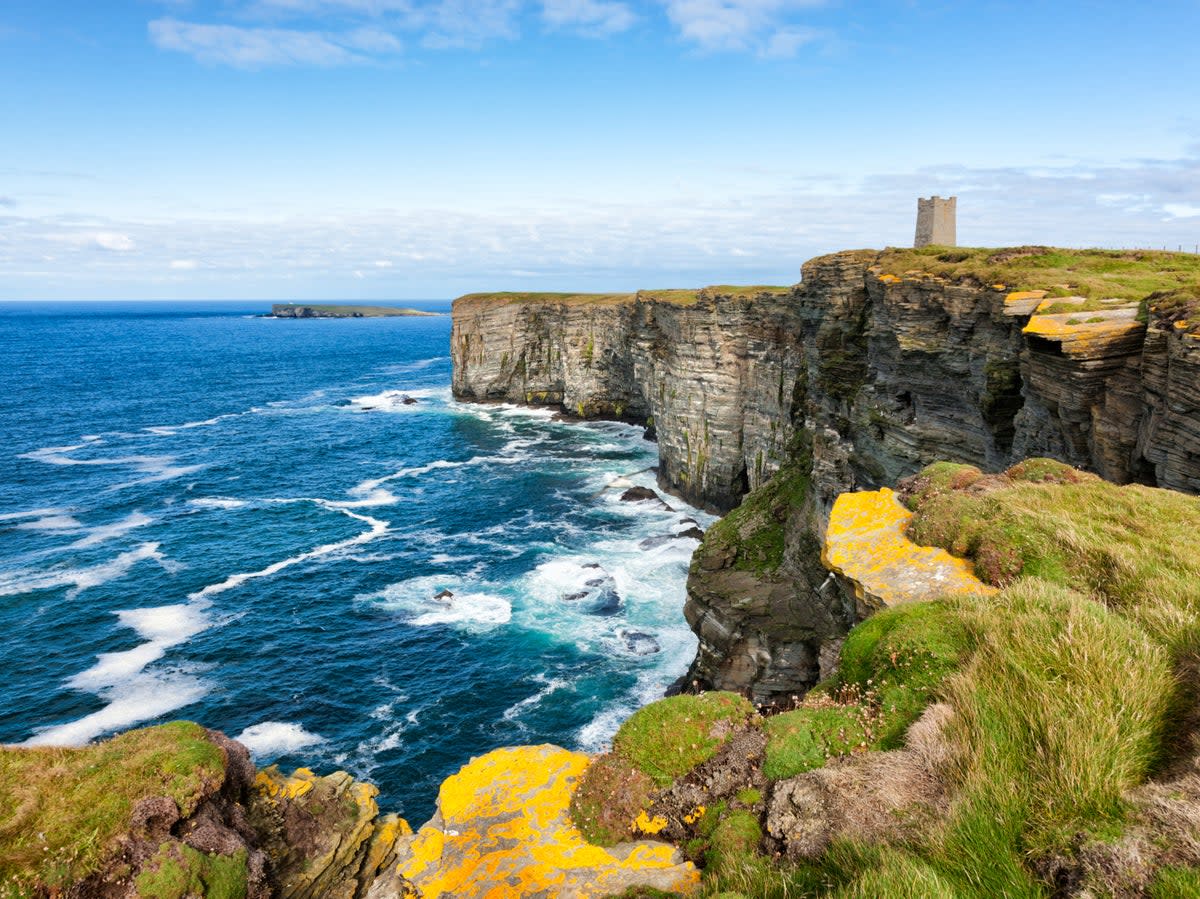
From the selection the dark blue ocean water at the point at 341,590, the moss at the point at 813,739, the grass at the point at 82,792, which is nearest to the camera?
the moss at the point at 813,739

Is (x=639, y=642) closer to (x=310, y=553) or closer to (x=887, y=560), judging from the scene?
(x=887, y=560)

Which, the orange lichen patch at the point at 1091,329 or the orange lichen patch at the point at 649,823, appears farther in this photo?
the orange lichen patch at the point at 1091,329

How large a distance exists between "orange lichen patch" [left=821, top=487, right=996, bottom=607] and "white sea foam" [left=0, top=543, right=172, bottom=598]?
50099mm

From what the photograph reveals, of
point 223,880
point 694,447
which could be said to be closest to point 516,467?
point 694,447

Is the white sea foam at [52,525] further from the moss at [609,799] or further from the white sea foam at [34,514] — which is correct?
the moss at [609,799]

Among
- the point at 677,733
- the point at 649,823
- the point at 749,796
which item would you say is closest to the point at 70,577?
the point at 677,733

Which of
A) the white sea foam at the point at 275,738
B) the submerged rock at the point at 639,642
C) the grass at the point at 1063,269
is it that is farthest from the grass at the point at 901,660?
the submerged rock at the point at 639,642

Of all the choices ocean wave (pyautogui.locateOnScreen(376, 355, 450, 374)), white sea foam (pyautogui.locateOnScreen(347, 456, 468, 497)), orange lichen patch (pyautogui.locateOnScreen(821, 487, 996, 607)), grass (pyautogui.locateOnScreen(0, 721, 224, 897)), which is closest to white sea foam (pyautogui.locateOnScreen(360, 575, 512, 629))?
white sea foam (pyautogui.locateOnScreen(347, 456, 468, 497))

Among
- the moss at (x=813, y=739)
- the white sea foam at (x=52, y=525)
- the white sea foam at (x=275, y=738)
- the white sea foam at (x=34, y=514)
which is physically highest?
the moss at (x=813, y=739)

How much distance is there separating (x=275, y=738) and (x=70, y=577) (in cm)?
2644

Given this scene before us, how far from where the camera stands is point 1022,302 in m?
24.7

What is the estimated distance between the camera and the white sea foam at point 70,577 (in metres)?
45.0

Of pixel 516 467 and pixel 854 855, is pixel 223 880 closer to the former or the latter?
pixel 854 855

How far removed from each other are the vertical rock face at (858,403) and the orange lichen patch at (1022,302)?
67mm
